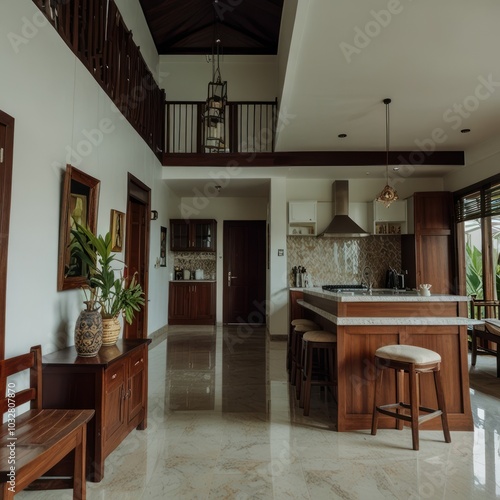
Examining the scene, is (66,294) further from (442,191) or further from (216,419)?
(442,191)

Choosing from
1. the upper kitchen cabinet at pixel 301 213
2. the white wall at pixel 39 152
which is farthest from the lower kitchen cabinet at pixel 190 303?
the white wall at pixel 39 152

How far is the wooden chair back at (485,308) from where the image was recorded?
17.6 ft

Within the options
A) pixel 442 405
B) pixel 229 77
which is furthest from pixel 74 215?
pixel 229 77

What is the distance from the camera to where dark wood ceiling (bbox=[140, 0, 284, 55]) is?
6820 millimetres

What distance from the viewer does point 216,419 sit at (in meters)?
3.24

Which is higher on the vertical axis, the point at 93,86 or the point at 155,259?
the point at 93,86

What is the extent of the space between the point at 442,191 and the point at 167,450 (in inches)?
256

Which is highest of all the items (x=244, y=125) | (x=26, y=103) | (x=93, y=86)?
(x=244, y=125)

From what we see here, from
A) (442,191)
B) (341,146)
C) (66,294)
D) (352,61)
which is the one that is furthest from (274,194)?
(66,294)

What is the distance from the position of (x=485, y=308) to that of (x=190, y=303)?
18.4 ft

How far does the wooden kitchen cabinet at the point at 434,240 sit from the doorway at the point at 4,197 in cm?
621

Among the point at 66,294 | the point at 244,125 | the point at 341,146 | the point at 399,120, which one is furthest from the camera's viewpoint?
the point at 244,125

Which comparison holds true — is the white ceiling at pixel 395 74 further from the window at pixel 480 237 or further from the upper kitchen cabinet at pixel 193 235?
the upper kitchen cabinet at pixel 193 235

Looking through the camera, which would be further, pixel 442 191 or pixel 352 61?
pixel 442 191
